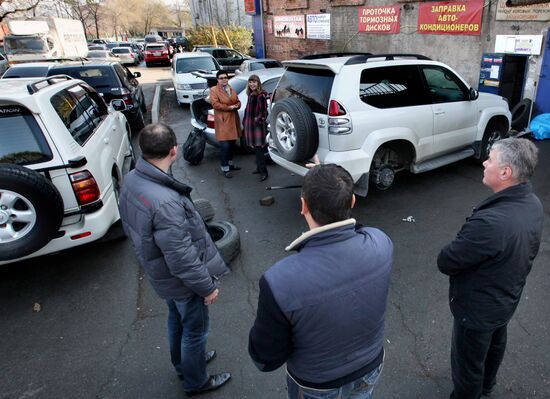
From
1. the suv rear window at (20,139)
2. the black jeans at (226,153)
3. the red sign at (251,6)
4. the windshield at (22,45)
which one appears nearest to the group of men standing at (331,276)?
Result: the suv rear window at (20,139)

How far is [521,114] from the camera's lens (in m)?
8.62

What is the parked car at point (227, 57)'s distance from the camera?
17609mm

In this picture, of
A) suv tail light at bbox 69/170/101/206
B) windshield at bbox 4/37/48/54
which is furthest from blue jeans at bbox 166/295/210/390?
windshield at bbox 4/37/48/54

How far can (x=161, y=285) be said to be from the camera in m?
2.28

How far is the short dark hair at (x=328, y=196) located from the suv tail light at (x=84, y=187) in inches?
111

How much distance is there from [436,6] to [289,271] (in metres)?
11.6

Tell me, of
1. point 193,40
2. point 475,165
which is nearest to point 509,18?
point 475,165

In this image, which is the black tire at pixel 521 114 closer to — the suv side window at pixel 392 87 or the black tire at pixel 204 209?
the suv side window at pixel 392 87

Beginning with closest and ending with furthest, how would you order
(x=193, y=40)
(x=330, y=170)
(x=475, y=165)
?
(x=330, y=170), (x=475, y=165), (x=193, y=40)

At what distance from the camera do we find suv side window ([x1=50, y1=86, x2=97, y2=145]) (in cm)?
402

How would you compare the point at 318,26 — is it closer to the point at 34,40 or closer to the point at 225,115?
the point at 225,115

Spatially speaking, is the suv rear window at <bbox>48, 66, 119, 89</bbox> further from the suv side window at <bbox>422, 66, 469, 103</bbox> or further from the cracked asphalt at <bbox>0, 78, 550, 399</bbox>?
the suv side window at <bbox>422, 66, 469, 103</bbox>

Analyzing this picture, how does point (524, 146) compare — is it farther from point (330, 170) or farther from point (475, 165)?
point (475, 165)

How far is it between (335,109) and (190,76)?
8810 millimetres
